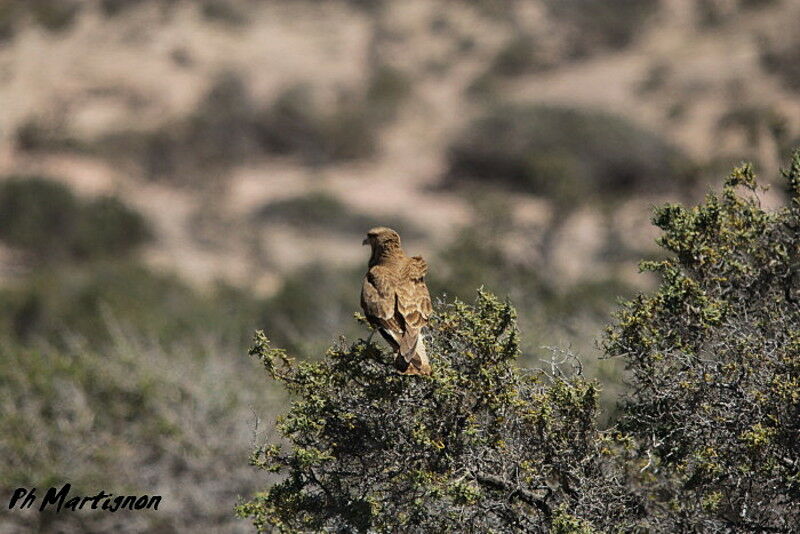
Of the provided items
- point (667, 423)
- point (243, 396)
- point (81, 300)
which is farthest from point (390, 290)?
point (81, 300)

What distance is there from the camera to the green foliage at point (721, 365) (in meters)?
4.85

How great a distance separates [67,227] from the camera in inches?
1304

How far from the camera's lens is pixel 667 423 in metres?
5.15

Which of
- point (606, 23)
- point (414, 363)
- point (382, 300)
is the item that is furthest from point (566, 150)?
point (414, 363)

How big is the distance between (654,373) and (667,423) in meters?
0.25

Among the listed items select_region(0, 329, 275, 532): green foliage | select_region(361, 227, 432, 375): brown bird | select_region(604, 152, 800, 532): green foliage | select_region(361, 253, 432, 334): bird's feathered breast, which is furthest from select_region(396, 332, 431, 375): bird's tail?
select_region(0, 329, 275, 532): green foliage

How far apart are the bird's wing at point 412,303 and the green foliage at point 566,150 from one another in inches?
1247

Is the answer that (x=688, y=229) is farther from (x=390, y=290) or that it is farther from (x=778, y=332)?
(x=390, y=290)

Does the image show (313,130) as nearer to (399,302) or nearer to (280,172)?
(280,172)

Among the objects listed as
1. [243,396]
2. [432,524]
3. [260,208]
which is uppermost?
[260,208]

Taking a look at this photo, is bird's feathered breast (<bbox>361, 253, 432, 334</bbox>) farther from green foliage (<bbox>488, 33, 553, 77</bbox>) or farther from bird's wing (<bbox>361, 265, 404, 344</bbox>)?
green foliage (<bbox>488, 33, 553, 77</bbox>)

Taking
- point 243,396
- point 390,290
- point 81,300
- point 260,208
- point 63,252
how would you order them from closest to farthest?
point 390,290
point 243,396
point 81,300
point 63,252
point 260,208

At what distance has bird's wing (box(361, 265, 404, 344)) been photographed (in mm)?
4777

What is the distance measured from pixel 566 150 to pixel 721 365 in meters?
34.4
